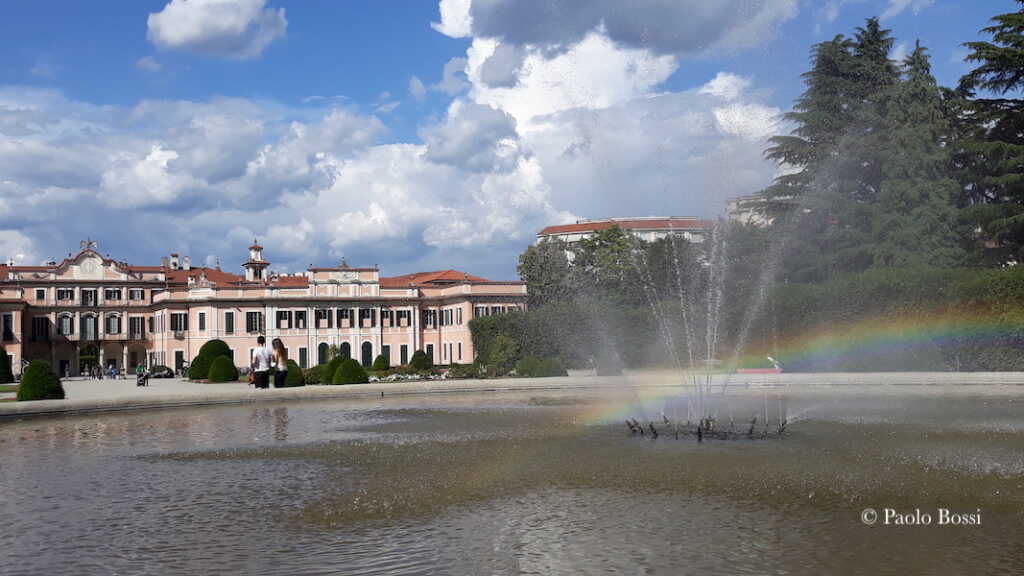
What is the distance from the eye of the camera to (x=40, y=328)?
246ft

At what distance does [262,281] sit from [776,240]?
52417 mm

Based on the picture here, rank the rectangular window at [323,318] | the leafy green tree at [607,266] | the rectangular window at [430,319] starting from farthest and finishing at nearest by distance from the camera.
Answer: the rectangular window at [430,319] → the rectangular window at [323,318] → the leafy green tree at [607,266]

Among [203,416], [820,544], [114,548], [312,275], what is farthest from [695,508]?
[312,275]

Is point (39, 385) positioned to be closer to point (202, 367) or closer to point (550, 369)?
point (550, 369)

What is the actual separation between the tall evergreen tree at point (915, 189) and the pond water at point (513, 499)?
2293cm

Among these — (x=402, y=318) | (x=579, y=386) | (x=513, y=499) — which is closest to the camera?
(x=513, y=499)

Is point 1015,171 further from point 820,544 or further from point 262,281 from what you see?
→ point 262,281

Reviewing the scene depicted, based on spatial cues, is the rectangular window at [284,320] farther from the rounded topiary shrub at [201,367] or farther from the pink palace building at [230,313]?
the rounded topiary shrub at [201,367]

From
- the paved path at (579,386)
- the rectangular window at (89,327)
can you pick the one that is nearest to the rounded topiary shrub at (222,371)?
the paved path at (579,386)

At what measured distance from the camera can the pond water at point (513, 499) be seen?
702cm

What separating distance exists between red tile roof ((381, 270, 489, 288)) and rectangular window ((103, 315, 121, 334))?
2492 cm

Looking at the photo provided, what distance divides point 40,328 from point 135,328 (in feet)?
25.7

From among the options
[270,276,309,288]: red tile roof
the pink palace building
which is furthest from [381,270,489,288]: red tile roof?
[270,276,309,288]: red tile roof

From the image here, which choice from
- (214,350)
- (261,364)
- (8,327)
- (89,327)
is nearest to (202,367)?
(214,350)
